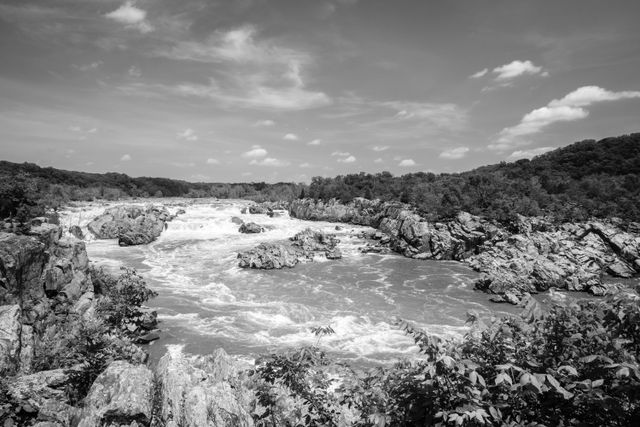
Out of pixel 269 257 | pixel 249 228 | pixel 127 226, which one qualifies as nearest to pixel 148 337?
pixel 269 257

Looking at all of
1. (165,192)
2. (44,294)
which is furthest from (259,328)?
(165,192)

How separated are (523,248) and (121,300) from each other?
32510 millimetres

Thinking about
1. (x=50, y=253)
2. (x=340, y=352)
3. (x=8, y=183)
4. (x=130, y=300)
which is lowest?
(x=340, y=352)

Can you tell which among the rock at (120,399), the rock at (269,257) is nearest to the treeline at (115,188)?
the rock at (269,257)

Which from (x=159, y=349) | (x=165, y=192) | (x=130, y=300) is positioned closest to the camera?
(x=159, y=349)

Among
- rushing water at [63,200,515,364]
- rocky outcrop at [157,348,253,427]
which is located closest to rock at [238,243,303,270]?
rushing water at [63,200,515,364]

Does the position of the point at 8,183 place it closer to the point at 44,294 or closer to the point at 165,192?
the point at 44,294

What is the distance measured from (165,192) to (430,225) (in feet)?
343

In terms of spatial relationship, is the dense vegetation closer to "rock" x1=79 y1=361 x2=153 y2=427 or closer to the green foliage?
"rock" x1=79 y1=361 x2=153 y2=427

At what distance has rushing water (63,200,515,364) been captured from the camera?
57.4 feet

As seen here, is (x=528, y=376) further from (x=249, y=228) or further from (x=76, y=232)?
(x=76, y=232)

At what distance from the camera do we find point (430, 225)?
40.2m

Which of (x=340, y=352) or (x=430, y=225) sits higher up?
(x=430, y=225)

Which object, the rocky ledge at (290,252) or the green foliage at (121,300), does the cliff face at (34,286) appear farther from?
the rocky ledge at (290,252)
